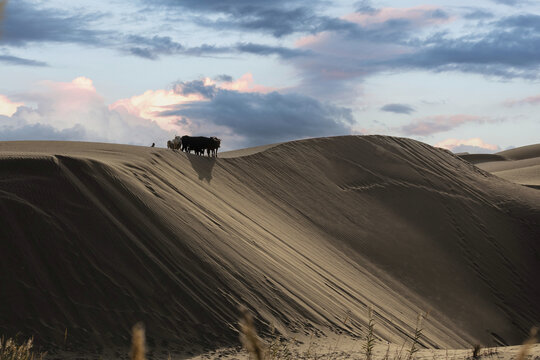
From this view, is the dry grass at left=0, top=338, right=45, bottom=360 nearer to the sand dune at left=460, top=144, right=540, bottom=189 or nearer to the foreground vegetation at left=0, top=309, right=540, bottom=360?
the foreground vegetation at left=0, top=309, right=540, bottom=360

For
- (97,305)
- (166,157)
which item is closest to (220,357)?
(97,305)

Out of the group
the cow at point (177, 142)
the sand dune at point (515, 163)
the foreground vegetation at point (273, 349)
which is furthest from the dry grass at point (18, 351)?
the sand dune at point (515, 163)

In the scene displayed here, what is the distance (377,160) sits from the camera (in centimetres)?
2833

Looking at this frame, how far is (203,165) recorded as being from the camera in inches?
797

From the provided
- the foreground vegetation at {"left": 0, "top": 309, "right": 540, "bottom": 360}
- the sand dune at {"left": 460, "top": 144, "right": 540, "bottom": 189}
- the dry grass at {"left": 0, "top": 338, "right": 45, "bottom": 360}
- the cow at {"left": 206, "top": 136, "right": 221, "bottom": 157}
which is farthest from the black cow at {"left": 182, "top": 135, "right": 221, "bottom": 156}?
the sand dune at {"left": 460, "top": 144, "right": 540, "bottom": 189}

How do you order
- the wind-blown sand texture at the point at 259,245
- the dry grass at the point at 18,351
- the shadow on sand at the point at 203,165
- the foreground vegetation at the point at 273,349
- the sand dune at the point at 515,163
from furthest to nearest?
the sand dune at the point at 515,163
the shadow on sand at the point at 203,165
the wind-blown sand texture at the point at 259,245
the dry grass at the point at 18,351
the foreground vegetation at the point at 273,349

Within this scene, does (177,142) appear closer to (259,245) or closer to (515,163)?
(259,245)

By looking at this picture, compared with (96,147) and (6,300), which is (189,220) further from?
(96,147)

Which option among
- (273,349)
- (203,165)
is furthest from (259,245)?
(273,349)

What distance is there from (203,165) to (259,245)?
18.4 feet

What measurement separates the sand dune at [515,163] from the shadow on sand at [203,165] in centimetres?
2063

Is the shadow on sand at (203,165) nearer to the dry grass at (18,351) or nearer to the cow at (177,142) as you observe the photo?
the cow at (177,142)

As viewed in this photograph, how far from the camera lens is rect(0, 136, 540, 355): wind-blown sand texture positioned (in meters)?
11.3

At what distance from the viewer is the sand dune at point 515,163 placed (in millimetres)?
37750
